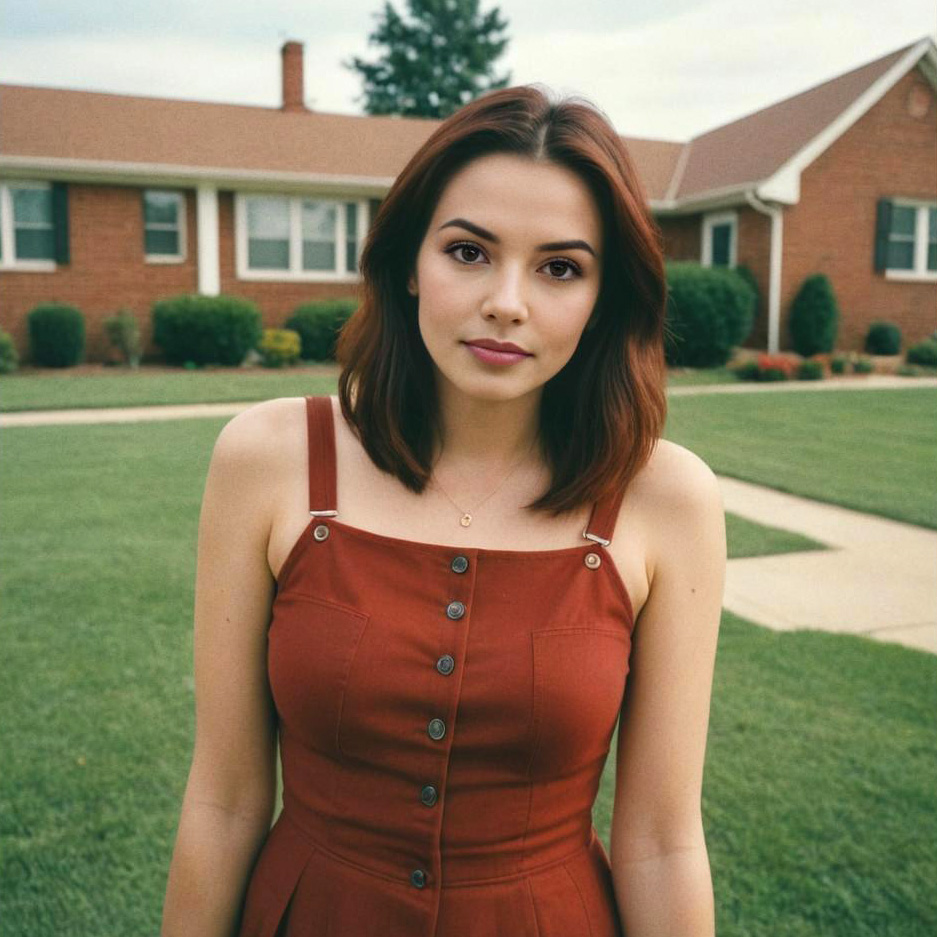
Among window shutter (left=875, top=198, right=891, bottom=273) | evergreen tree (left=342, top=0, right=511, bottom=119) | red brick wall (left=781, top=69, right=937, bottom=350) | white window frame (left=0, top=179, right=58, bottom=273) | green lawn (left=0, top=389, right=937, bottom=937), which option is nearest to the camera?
green lawn (left=0, top=389, right=937, bottom=937)

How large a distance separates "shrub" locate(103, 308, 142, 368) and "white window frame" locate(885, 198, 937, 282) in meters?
14.1

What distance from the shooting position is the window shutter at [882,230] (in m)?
19.2

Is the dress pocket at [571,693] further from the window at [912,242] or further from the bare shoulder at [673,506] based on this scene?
the window at [912,242]

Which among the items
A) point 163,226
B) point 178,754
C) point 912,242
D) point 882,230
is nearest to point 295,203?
point 163,226

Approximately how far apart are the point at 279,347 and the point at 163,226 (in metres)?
3.80

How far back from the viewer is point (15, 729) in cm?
365

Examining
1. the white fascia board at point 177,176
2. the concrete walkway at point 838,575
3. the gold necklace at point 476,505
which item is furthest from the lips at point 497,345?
the white fascia board at point 177,176

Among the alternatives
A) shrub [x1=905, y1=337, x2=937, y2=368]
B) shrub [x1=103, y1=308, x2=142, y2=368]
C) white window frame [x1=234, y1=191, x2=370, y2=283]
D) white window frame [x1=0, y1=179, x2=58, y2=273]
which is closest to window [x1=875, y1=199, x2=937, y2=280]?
shrub [x1=905, y1=337, x2=937, y2=368]

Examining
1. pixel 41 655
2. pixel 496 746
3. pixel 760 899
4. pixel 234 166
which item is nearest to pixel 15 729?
pixel 41 655

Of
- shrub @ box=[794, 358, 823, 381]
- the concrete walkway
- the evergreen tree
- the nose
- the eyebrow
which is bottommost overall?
the concrete walkway

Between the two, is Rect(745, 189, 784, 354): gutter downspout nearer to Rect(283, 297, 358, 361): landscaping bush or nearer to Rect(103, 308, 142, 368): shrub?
Rect(283, 297, 358, 361): landscaping bush

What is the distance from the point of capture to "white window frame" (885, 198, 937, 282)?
1967 centimetres

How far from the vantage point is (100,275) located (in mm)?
18109

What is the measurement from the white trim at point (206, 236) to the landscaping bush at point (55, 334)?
8.32 ft
